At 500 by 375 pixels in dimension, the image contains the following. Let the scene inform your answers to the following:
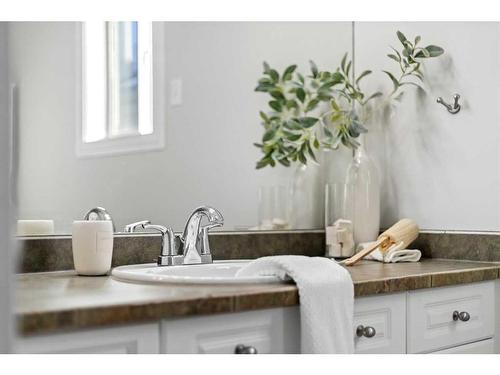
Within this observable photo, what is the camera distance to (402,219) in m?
2.18

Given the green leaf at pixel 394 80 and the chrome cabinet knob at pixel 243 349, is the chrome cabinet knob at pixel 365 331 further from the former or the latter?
the green leaf at pixel 394 80

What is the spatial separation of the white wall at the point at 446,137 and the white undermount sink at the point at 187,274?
642mm

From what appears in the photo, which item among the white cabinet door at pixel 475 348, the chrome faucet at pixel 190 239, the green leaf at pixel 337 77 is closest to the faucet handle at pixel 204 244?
the chrome faucet at pixel 190 239

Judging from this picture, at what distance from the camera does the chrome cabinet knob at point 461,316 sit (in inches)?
68.9

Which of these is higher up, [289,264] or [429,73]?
[429,73]

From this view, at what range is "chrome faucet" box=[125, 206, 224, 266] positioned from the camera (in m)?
1.75

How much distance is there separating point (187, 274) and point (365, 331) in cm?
45

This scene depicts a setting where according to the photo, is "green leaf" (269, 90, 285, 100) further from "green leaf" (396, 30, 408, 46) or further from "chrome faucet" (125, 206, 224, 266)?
"chrome faucet" (125, 206, 224, 266)

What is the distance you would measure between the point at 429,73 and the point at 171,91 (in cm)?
79

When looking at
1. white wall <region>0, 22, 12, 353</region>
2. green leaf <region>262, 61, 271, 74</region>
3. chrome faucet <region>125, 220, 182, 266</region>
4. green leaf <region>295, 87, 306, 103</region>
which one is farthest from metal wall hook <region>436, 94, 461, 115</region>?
white wall <region>0, 22, 12, 353</region>

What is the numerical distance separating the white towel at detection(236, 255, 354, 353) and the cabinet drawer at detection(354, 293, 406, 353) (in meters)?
0.10

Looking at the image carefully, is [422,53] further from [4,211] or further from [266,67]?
[4,211]
